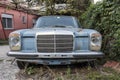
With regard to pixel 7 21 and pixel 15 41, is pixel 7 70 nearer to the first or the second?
pixel 15 41

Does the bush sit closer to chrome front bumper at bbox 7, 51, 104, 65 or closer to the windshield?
the windshield

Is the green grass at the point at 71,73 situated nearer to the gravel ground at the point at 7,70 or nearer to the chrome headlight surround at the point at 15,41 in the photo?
the gravel ground at the point at 7,70

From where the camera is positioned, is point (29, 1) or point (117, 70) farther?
point (29, 1)

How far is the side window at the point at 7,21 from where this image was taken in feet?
71.5

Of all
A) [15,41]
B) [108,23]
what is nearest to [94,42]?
[108,23]

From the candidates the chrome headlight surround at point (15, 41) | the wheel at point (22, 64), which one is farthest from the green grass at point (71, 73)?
the chrome headlight surround at point (15, 41)

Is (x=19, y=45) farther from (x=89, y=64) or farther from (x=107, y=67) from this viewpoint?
(x=107, y=67)

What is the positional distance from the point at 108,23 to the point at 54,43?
2.56m

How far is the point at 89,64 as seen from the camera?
731 centimetres

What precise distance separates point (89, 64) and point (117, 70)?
0.84 metres

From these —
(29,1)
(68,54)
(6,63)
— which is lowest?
(6,63)

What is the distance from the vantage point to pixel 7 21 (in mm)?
22578

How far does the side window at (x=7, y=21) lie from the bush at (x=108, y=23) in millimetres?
13411

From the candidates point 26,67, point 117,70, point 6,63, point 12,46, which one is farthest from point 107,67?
point 6,63
